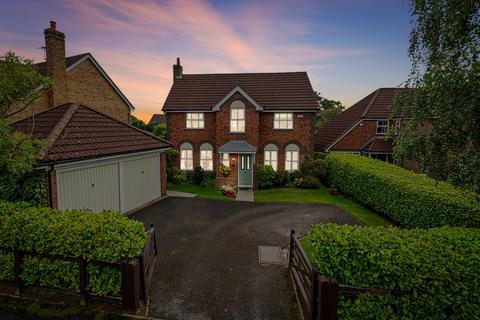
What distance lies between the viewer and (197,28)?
15102mm

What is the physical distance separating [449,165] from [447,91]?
187 cm

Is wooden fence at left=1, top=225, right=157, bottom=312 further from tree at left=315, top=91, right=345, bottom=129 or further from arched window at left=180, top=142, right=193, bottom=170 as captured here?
tree at left=315, top=91, right=345, bottom=129

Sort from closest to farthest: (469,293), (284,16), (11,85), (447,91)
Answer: (469,293) < (447,91) < (11,85) < (284,16)

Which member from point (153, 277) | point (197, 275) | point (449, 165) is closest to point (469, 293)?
point (449, 165)

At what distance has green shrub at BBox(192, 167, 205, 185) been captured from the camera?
19.7m

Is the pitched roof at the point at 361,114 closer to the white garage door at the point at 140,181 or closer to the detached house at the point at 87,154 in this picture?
the white garage door at the point at 140,181

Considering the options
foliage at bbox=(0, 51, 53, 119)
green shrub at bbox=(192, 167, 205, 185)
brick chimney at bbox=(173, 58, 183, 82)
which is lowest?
green shrub at bbox=(192, 167, 205, 185)

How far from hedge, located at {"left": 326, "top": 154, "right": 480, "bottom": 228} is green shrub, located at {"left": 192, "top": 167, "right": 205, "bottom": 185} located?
434 inches

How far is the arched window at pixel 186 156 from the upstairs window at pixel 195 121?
1.73 metres

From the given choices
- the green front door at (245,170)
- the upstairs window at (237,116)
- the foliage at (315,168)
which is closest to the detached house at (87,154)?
the green front door at (245,170)

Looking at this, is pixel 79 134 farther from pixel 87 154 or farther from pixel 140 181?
pixel 140 181

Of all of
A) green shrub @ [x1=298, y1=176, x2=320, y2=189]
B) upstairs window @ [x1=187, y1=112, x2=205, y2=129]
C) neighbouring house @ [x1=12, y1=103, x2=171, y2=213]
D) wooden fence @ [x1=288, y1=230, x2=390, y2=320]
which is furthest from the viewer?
upstairs window @ [x1=187, y1=112, x2=205, y2=129]

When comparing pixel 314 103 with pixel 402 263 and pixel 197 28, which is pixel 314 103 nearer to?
pixel 197 28

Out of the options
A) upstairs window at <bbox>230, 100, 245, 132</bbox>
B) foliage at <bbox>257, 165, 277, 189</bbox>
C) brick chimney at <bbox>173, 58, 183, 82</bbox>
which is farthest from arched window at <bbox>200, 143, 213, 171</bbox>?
brick chimney at <bbox>173, 58, 183, 82</bbox>
